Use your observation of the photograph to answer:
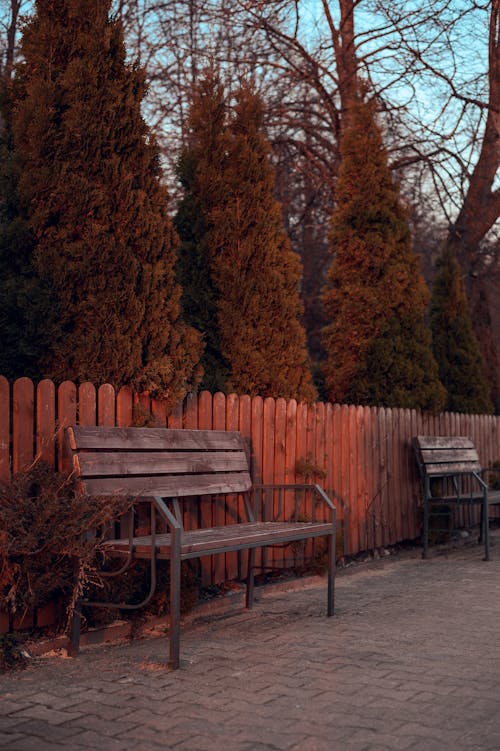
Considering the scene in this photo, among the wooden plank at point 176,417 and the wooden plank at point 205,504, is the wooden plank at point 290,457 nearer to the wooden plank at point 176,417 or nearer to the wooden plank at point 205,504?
the wooden plank at point 205,504

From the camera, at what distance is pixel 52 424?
5.70 m

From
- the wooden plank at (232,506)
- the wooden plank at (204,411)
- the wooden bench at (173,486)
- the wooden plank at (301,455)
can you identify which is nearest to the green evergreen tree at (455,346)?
the wooden plank at (301,455)

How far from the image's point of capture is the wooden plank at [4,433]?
5359mm

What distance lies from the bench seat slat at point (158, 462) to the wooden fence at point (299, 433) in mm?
260

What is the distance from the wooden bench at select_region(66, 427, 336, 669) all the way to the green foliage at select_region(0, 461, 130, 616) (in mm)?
176

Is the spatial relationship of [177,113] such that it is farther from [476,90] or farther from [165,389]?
[165,389]

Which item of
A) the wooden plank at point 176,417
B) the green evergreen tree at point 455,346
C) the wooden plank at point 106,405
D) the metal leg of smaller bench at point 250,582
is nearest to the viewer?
the wooden plank at point 106,405

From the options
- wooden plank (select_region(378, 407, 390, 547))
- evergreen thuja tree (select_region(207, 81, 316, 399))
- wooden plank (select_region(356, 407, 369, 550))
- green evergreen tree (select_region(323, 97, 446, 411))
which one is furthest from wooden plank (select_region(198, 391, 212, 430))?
green evergreen tree (select_region(323, 97, 446, 411))

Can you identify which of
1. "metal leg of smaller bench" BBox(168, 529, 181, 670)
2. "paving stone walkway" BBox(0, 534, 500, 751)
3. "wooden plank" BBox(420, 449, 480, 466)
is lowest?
"paving stone walkway" BBox(0, 534, 500, 751)

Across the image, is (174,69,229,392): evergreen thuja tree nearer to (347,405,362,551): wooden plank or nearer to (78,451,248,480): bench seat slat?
(347,405,362,551): wooden plank

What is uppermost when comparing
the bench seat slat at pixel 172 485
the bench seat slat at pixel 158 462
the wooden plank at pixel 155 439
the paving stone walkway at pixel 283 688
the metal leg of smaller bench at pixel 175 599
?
the wooden plank at pixel 155 439

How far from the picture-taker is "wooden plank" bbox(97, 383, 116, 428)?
614 centimetres

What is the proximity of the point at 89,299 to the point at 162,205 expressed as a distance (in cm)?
104

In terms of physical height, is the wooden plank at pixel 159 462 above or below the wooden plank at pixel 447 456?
above
